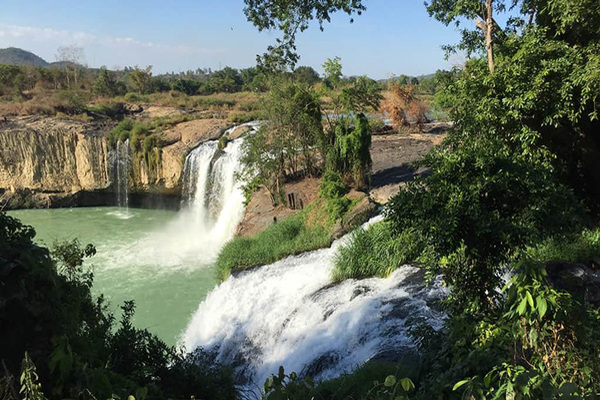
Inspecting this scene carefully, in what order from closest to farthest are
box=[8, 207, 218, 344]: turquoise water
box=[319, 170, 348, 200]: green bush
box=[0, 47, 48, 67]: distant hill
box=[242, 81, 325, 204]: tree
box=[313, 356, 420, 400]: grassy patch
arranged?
box=[313, 356, 420, 400]: grassy patch, box=[8, 207, 218, 344]: turquoise water, box=[319, 170, 348, 200]: green bush, box=[242, 81, 325, 204]: tree, box=[0, 47, 48, 67]: distant hill

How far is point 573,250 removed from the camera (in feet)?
24.8

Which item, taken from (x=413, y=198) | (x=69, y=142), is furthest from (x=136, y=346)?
(x=69, y=142)

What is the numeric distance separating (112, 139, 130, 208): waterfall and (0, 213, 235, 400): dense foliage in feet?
55.5

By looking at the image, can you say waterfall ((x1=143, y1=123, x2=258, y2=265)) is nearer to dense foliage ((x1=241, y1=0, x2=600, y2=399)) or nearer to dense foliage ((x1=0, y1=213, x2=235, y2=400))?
dense foliage ((x1=241, y1=0, x2=600, y2=399))

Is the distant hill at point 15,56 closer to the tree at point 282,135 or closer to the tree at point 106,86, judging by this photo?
the tree at point 106,86

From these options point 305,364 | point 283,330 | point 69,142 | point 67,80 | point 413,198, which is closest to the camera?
point 413,198

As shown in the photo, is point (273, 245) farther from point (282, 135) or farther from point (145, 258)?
point (145, 258)

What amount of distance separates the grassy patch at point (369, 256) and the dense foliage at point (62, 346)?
401 centimetres

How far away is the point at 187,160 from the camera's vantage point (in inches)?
772

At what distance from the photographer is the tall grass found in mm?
11266

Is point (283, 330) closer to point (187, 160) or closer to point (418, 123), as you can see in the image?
point (187, 160)

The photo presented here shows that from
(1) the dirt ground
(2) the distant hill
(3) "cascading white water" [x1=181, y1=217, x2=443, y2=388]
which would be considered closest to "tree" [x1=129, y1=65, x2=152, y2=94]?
(1) the dirt ground

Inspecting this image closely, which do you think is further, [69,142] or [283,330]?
[69,142]

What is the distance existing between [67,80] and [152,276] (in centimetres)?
3590
